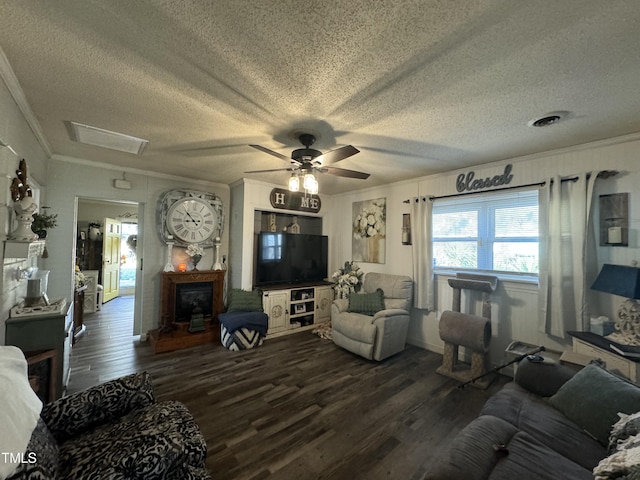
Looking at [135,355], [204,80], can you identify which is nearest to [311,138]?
[204,80]

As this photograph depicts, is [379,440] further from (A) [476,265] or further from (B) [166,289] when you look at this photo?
(B) [166,289]

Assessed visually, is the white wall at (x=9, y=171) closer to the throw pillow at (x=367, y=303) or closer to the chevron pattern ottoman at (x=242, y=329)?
the chevron pattern ottoman at (x=242, y=329)

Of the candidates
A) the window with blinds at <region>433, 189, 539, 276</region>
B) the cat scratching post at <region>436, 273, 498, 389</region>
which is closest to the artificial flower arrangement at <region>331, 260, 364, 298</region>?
the window with blinds at <region>433, 189, 539, 276</region>

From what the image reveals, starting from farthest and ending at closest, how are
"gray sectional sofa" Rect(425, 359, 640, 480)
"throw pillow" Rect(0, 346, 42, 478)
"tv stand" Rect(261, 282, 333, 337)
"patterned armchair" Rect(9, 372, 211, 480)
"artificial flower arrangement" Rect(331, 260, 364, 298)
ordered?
1. "artificial flower arrangement" Rect(331, 260, 364, 298)
2. "tv stand" Rect(261, 282, 333, 337)
3. "gray sectional sofa" Rect(425, 359, 640, 480)
4. "patterned armchair" Rect(9, 372, 211, 480)
5. "throw pillow" Rect(0, 346, 42, 478)

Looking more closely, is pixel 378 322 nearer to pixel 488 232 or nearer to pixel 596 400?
pixel 488 232

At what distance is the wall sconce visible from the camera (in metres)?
3.85

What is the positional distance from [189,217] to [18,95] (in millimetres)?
2295

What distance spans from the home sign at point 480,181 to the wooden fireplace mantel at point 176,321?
12.3ft

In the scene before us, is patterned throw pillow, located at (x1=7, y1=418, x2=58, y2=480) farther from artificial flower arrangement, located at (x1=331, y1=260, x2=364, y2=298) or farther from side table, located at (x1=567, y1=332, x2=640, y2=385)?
artificial flower arrangement, located at (x1=331, y1=260, x2=364, y2=298)

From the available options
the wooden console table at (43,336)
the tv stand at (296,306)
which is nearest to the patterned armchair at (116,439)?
the wooden console table at (43,336)

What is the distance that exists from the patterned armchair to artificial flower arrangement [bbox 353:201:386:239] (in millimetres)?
3513

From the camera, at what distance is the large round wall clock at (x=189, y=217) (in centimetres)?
382

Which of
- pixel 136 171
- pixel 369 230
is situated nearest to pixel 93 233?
pixel 136 171

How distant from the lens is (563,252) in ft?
8.32
